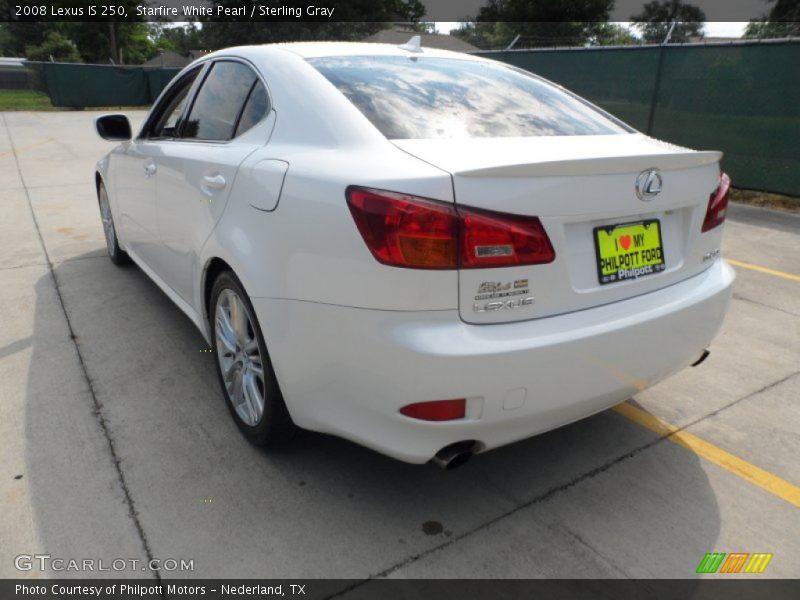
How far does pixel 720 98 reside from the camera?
898 centimetres

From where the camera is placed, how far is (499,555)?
84.4 inches

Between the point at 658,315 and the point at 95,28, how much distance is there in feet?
207

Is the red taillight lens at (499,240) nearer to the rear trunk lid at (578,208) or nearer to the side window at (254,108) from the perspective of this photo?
the rear trunk lid at (578,208)

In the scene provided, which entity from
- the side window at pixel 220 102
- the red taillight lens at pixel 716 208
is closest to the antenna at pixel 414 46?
the side window at pixel 220 102

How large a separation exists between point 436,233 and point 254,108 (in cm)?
131

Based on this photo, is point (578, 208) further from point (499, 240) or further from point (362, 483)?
point (362, 483)

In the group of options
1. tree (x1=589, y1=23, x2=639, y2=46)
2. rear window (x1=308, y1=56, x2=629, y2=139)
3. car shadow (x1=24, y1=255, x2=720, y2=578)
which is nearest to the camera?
car shadow (x1=24, y1=255, x2=720, y2=578)

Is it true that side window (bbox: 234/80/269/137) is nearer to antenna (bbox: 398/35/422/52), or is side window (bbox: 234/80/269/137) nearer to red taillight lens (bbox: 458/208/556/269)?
antenna (bbox: 398/35/422/52)

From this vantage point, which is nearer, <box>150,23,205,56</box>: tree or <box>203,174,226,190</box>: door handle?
<box>203,174,226,190</box>: door handle

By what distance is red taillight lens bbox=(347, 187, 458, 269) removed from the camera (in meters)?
1.81

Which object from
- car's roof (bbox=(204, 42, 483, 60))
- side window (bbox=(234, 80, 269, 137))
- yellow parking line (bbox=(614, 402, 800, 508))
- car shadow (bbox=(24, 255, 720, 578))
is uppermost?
car's roof (bbox=(204, 42, 483, 60))

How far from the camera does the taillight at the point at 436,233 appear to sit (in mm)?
1808

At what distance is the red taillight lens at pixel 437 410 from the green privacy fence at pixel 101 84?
30677 mm

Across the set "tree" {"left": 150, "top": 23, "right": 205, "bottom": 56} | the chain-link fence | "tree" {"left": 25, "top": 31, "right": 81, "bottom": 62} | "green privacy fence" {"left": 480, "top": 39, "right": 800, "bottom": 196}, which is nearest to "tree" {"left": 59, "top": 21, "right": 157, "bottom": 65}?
"tree" {"left": 25, "top": 31, "right": 81, "bottom": 62}
